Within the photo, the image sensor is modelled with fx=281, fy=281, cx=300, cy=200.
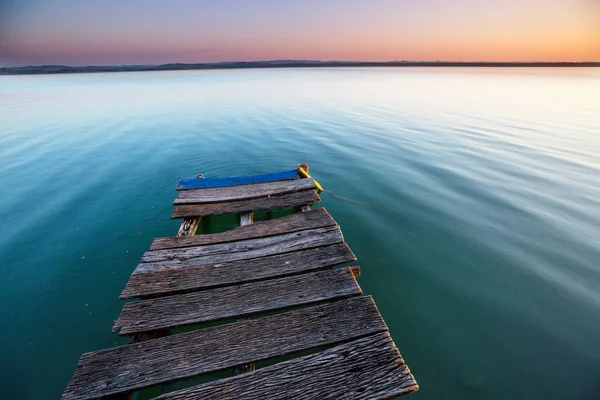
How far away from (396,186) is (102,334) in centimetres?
762

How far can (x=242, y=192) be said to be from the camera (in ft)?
20.5

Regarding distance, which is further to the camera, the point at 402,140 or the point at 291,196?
the point at 402,140

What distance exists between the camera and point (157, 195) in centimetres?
815

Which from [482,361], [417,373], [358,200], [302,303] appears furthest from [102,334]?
[358,200]

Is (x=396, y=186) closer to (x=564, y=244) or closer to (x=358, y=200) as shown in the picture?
(x=358, y=200)

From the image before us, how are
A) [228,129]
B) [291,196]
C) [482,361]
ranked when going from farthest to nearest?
[228,129], [291,196], [482,361]

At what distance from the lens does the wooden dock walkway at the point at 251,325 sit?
8.26 feet

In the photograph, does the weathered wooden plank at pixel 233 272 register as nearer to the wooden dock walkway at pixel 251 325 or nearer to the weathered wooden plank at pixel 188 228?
the wooden dock walkway at pixel 251 325

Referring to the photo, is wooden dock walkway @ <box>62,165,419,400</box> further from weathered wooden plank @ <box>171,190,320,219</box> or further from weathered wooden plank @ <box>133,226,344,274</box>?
weathered wooden plank @ <box>171,190,320,219</box>

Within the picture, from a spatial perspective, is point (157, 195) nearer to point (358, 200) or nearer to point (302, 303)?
point (358, 200)

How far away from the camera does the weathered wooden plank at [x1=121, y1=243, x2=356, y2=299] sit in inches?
142

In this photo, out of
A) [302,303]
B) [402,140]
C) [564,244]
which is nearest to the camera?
[302,303]

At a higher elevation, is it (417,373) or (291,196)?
(291,196)

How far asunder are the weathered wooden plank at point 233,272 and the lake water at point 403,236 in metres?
1.13
